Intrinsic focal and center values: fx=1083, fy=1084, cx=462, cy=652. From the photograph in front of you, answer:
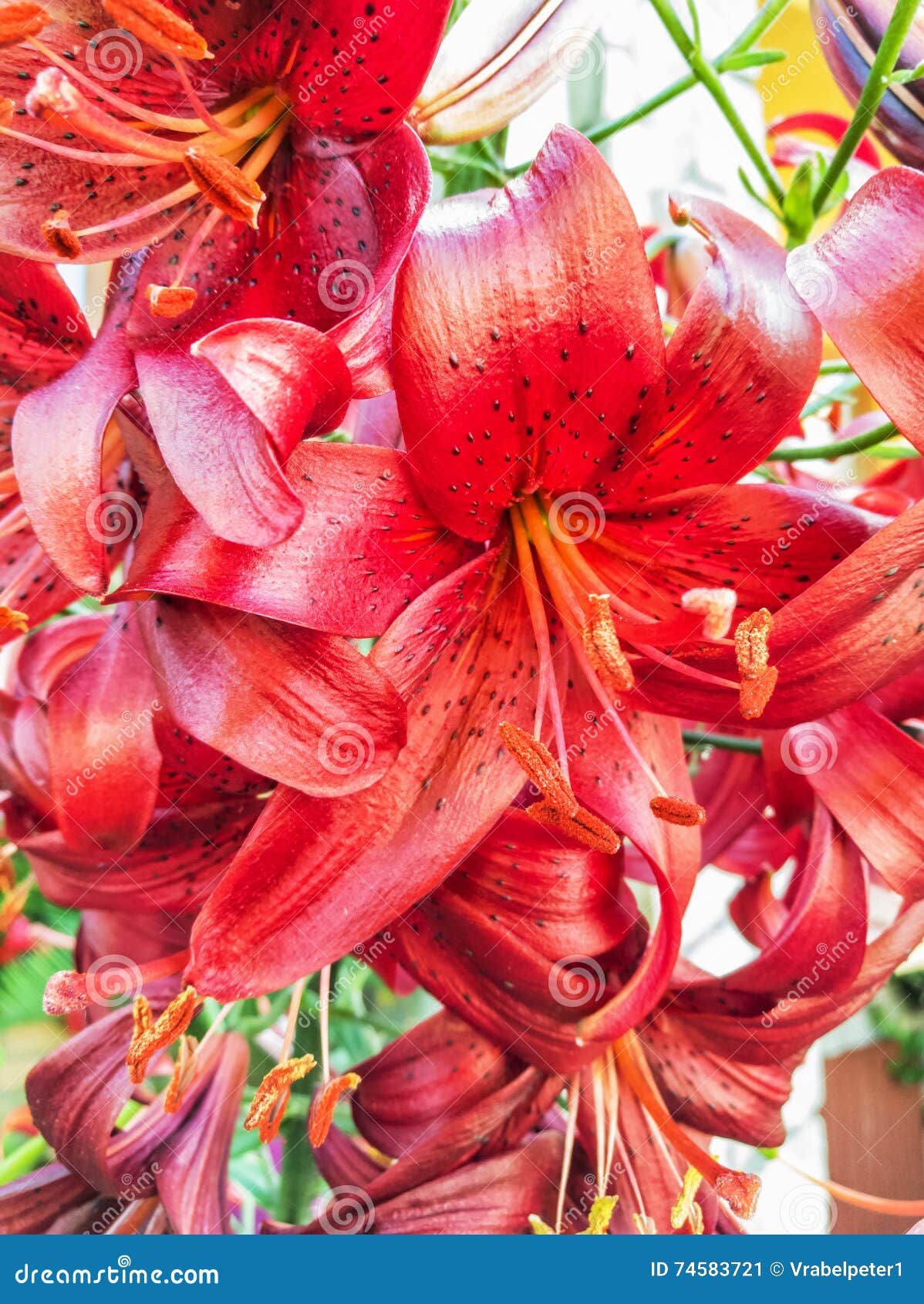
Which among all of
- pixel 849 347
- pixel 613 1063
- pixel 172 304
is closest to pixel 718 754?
pixel 613 1063

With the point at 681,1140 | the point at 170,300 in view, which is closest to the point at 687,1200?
the point at 681,1140

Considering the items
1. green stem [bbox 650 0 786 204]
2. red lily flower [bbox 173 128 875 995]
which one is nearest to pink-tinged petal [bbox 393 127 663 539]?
red lily flower [bbox 173 128 875 995]

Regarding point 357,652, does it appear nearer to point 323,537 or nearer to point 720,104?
point 323,537

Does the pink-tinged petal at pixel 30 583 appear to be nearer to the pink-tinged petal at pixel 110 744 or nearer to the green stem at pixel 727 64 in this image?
the pink-tinged petal at pixel 110 744

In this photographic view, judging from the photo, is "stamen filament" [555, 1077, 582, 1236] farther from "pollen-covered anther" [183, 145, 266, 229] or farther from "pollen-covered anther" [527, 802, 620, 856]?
"pollen-covered anther" [183, 145, 266, 229]

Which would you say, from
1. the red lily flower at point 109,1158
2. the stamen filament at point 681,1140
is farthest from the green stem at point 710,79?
the red lily flower at point 109,1158

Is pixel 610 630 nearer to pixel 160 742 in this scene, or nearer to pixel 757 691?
pixel 757 691
